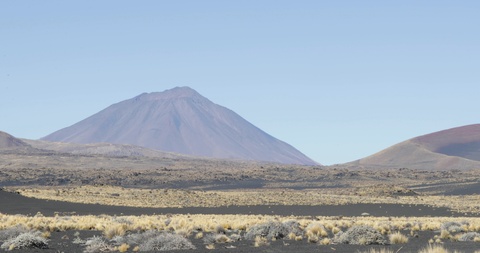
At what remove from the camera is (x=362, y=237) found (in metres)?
25.8

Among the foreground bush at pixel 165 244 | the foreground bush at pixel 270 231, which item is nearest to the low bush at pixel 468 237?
the foreground bush at pixel 270 231

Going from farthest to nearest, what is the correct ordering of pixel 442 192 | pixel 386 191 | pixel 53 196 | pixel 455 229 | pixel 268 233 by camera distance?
pixel 442 192 → pixel 386 191 → pixel 53 196 → pixel 455 229 → pixel 268 233

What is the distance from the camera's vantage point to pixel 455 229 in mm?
32156

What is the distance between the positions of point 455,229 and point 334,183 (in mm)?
93127

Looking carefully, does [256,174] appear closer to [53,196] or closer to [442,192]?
[442,192]

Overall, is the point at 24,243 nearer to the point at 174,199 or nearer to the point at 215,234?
the point at 215,234

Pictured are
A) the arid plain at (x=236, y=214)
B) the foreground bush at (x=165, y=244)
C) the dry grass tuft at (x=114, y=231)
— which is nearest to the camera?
the foreground bush at (x=165, y=244)

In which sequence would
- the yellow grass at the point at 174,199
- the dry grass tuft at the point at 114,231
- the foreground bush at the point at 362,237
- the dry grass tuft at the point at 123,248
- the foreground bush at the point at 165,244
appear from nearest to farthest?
the dry grass tuft at the point at 123,248 < the foreground bush at the point at 165,244 < the foreground bush at the point at 362,237 < the dry grass tuft at the point at 114,231 < the yellow grass at the point at 174,199

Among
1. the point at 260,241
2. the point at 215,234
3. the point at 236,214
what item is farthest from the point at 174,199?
the point at 260,241

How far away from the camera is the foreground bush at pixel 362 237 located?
2561cm

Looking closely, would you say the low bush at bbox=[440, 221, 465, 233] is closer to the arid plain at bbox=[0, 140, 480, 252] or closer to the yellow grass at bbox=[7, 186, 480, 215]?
the arid plain at bbox=[0, 140, 480, 252]

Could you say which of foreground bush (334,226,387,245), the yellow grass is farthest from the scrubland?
the yellow grass

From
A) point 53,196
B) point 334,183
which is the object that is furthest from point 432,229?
point 334,183

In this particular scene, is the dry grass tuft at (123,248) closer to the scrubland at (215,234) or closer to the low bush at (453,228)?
the scrubland at (215,234)
